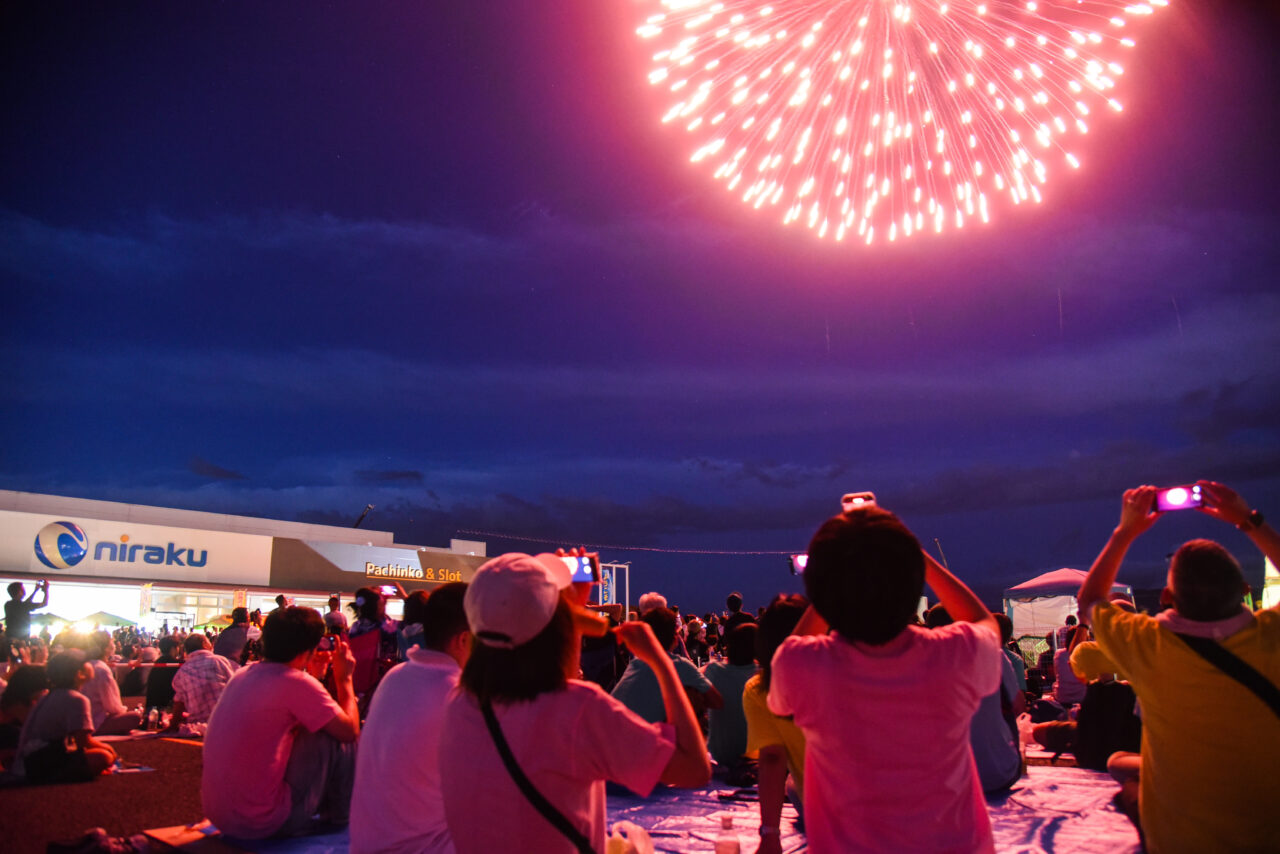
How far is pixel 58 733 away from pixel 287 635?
12.5 ft

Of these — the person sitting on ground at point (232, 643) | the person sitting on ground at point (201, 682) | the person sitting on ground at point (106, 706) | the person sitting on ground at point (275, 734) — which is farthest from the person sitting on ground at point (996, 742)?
the person sitting on ground at point (106, 706)

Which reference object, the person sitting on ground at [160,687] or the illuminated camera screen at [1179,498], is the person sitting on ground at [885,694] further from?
the person sitting on ground at [160,687]

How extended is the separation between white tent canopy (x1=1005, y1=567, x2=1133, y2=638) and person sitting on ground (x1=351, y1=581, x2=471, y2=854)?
18.1 m

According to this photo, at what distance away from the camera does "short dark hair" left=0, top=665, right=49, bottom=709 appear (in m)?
7.22

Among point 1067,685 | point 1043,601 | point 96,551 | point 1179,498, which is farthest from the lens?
point 96,551

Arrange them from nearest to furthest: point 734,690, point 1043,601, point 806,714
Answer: point 806,714 < point 734,690 < point 1043,601

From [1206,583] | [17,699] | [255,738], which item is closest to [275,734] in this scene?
[255,738]

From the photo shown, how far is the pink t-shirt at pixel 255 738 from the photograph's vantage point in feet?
14.9

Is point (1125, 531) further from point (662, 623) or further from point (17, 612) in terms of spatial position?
point (17, 612)

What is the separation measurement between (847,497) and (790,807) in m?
4.04

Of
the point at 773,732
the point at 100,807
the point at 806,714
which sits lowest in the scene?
the point at 100,807

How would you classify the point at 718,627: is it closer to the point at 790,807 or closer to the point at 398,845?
the point at 790,807

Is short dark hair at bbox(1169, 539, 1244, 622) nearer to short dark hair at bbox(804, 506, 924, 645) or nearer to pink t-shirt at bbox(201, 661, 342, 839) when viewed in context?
short dark hair at bbox(804, 506, 924, 645)

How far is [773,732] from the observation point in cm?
455
